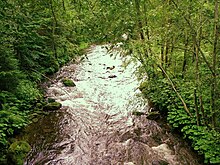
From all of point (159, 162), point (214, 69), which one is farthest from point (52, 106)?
→ point (214, 69)

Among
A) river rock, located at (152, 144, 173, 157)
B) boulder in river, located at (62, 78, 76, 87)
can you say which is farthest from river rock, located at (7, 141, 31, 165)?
boulder in river, located at (62, 78, 76, 87)

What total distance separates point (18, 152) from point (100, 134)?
228 cm

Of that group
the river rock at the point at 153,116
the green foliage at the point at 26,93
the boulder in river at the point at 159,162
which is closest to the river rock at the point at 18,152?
the green foliage at the point at 26,93

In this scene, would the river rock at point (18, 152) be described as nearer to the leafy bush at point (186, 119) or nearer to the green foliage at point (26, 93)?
the green foliage at point (26, 93)

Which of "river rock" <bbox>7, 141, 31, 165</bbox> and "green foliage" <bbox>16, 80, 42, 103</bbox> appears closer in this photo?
"river rock" <bbox>7, 141, 31, 165</bbox>

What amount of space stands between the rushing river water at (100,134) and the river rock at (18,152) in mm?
154

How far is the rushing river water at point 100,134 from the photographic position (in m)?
6.22

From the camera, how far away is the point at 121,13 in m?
6.33

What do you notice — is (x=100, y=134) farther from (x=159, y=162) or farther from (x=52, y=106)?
(x=52, y=106)

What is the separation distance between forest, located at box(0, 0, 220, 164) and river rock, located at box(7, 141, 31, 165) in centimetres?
16

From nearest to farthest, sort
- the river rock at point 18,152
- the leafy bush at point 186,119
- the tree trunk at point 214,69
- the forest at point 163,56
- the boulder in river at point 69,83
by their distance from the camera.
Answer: the tree trunk at point 214,69, the forest at point 163,56, the leafy bush at point 186,119, the river rock at point 18,152, the boulder in river at point 69,83

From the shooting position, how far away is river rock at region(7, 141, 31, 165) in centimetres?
583

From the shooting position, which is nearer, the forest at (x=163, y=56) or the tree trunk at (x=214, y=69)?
the tree trunk at (x=214, y=69)

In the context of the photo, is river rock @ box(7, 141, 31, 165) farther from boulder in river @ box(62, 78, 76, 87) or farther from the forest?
boulder in river @ box(62, 78, 76, 87)
